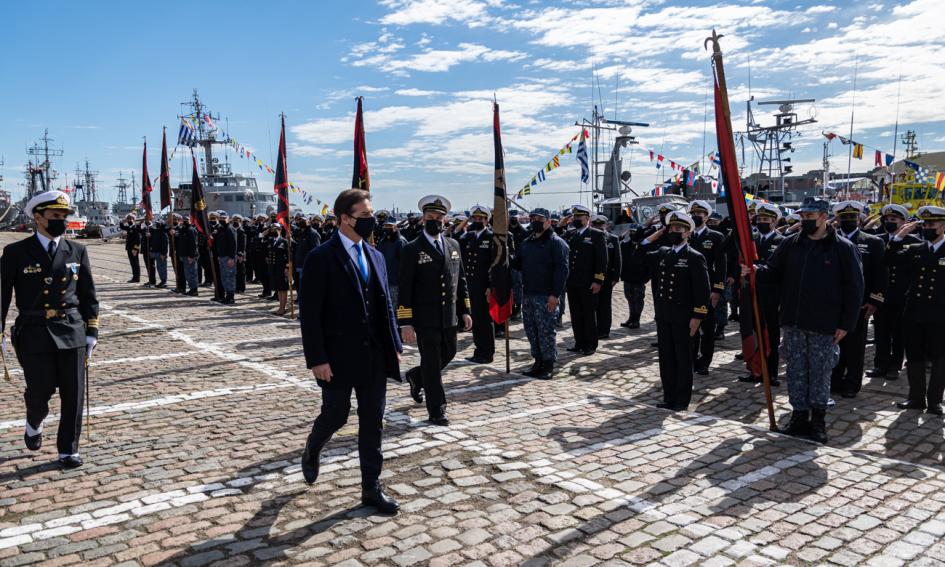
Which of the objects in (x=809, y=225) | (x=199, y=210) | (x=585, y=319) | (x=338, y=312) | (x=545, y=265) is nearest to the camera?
(x=338, y=312)

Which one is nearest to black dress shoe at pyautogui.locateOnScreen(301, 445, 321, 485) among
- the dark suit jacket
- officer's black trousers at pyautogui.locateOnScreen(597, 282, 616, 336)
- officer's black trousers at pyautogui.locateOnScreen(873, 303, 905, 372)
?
the dark suit jacket

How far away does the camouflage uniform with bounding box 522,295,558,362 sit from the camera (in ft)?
28.7

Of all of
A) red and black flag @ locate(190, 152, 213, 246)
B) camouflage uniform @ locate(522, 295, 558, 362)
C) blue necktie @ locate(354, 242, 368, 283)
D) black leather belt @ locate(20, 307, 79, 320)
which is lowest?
camouflage uniform @ locate(522, 295, 558, 362)

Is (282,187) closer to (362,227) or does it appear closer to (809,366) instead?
(362,227)

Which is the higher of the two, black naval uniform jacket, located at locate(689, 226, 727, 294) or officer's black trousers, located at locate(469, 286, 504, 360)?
black naval uniform jacket, located at locate(689, 226, 727, 294)

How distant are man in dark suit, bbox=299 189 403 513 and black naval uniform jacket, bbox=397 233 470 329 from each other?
6.58ft

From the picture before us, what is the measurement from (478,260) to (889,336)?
18.4ft

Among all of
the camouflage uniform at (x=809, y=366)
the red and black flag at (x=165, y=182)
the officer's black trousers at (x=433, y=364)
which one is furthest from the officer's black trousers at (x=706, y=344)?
the red and black flag at (x=165, y=182)

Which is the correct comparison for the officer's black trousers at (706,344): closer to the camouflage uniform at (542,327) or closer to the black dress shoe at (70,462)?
the camouflage uniform at (542,327)

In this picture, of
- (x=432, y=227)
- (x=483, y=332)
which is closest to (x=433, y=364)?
(x=432, y=227)

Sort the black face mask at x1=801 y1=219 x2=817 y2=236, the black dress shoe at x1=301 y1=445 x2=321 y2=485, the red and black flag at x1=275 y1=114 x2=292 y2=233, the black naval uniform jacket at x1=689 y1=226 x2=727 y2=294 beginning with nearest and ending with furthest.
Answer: the black dress shoe at x1=301 y1=445 x2=321 y2=485
the black face mask at x1=801 y1=219 x2=817 y2=236
the black naval uniform jacket at x1=689 y1=226 x2=727 y2=294
the red and black flag at x1=275 y1=114 x2=292 y2=233

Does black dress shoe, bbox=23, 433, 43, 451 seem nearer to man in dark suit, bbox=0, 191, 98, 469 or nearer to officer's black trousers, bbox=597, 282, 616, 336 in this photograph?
man in dark suit, bbox=0, 191, 98, 469

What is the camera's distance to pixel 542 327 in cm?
881

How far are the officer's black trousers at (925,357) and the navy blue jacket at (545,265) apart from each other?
372 cm
